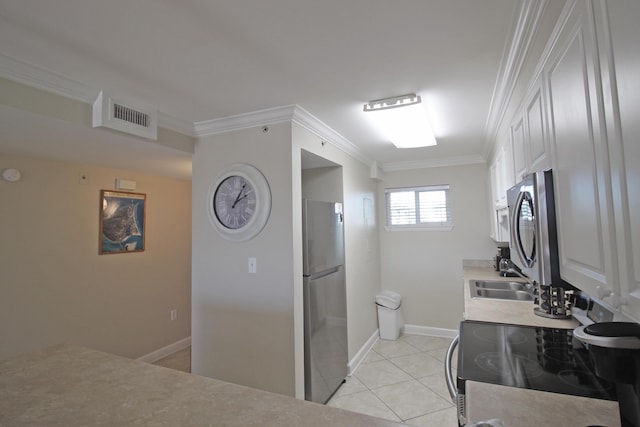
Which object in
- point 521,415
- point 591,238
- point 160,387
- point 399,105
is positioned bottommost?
point 521,415

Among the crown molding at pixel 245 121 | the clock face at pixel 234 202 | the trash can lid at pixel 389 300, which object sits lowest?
the trash can lid at pixel 389 300

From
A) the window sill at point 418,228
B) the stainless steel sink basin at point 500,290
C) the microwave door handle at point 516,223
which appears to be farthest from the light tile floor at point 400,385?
the microwave door handle at point 516,223

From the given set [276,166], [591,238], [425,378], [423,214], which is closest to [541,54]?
[591,238]

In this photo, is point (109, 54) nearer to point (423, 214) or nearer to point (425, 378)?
point (425, 378)

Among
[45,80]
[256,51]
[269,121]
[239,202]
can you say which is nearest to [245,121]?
[269,121]

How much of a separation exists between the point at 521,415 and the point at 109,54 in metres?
2.28

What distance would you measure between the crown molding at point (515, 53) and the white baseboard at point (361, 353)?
2.66m

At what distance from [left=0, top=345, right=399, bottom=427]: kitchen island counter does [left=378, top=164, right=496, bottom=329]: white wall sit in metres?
3.92

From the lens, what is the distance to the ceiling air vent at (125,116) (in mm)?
1958

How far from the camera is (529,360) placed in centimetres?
135

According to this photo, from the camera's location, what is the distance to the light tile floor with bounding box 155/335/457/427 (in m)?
2.53

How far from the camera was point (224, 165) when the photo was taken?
2602 mm

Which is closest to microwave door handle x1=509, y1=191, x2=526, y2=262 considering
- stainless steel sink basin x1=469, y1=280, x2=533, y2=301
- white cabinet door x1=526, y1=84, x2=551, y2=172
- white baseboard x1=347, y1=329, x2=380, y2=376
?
white cabinet door x1=526, y1=84, x2=551, y2=172

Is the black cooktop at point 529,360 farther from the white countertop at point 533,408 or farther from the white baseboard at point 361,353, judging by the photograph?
the white baseboard at point 361,353
